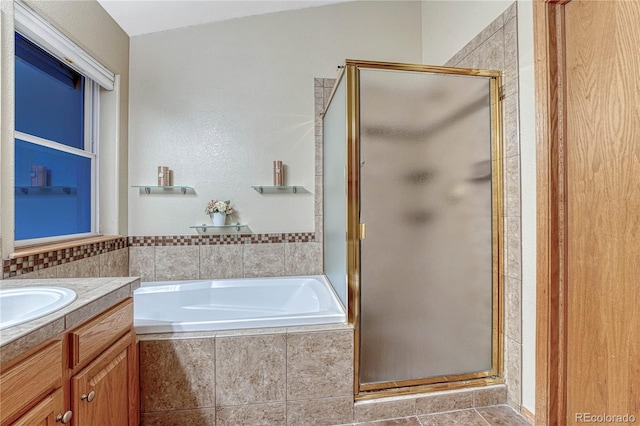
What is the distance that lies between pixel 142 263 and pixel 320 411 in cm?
180

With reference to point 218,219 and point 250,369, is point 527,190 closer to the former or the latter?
point 250,369

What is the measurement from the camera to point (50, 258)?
1589 millimetres

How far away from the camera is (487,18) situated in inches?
73.3

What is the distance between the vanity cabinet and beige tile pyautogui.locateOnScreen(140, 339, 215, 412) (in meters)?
0.10

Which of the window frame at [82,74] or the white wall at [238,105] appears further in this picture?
the white wall at [238,105]

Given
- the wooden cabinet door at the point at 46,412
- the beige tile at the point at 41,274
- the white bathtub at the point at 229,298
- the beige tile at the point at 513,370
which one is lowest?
the beige tile at the point at 513,370

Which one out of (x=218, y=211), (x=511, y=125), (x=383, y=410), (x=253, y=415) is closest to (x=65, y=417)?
(x=253, y=415)

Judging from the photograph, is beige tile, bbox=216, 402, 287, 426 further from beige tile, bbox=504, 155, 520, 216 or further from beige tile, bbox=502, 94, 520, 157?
beige tile, bbox=502, 94, 520, 157

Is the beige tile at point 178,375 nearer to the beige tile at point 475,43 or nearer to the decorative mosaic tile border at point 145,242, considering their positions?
the decorative mosaic tile border at point 145,242

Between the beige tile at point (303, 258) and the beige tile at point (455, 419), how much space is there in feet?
4.29

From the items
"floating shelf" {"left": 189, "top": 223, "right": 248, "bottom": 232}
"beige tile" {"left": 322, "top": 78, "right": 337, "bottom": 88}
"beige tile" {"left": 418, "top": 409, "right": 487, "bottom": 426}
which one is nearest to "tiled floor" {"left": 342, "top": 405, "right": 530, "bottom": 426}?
"beige tile" {"left": 418, "top": 409, "right": 487, "bottom": 426}

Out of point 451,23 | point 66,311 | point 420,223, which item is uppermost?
point 451,23

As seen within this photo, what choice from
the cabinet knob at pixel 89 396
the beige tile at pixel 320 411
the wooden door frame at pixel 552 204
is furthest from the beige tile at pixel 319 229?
the cabinet knob at pixel 89 396

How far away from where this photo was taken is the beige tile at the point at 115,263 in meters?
2.07
